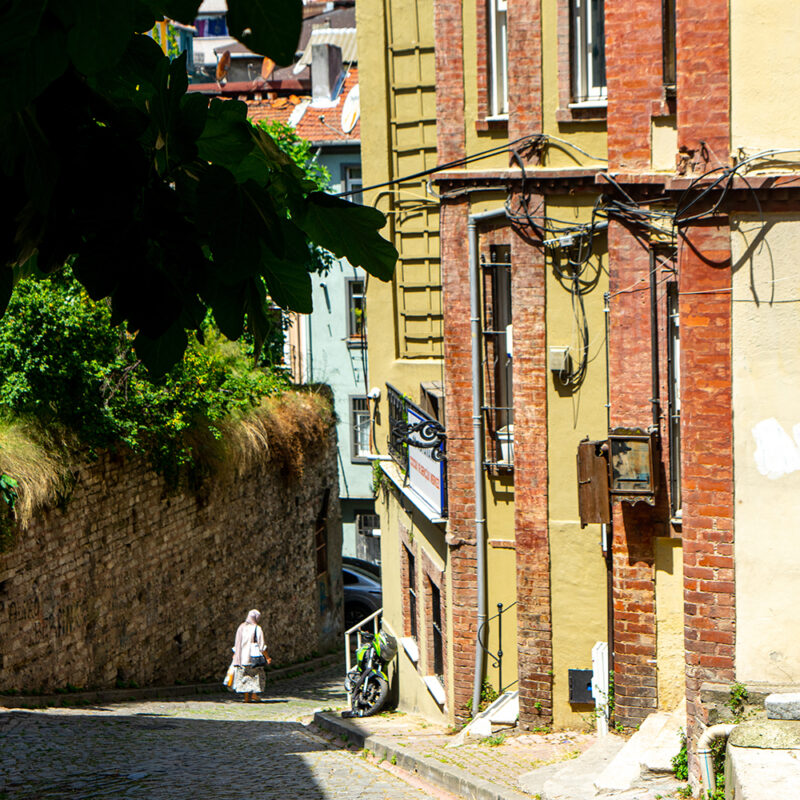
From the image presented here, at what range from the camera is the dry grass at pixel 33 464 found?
1477 centimetres

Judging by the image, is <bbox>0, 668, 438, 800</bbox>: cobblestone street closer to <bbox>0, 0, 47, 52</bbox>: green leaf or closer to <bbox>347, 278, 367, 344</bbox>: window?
<bbox>0, 0, 47, 52</bbox>: green leaf

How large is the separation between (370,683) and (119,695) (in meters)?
3.49

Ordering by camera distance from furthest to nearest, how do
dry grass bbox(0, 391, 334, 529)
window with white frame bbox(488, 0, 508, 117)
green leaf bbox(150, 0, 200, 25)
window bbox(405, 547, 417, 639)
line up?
window bbox(405, 547, 417, 639) < dry grass bbox(0, 391, 334, 529) < window with white frame bbox(488, 0, 508, 117) < green leaf bbox(150, 0, 200, 25)

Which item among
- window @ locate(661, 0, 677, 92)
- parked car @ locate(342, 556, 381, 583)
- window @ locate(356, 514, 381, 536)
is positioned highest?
window @ locate(661, 0, 677, 92)

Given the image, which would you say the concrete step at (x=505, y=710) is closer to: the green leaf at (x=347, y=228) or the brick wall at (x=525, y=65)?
the brick wall at (x=525, y=65)

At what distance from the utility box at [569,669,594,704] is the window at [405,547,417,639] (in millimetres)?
4574

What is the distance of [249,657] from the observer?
17.9 metres

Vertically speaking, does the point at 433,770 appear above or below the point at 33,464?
below

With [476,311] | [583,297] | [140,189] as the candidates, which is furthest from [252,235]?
[476,311]

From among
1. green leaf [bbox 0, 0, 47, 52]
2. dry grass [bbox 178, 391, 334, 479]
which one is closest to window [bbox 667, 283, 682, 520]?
green leaf [bbox 0, 0, 47, 52]

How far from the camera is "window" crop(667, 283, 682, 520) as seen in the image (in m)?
10.2

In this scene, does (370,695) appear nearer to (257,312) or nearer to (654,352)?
(654,352)

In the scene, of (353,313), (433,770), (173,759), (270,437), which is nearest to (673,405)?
(433,770)

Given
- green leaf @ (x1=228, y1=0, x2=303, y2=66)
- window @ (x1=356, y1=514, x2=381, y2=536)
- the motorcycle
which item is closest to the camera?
green leaf @ (x1=228, y1=0, x2=303, y2=66)
